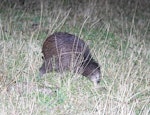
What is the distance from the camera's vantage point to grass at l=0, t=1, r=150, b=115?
4.27 metres

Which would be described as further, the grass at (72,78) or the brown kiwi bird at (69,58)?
the brown kiwi bird at (69,58)

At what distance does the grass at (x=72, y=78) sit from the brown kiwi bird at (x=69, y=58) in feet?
0.31

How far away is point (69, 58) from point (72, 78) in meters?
0.29

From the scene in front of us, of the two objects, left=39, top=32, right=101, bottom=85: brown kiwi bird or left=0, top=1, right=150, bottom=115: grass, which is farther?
left=39, top=32, right=101, bottom=85: brown kiwi bird

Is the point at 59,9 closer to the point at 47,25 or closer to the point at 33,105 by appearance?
the point at 47,25

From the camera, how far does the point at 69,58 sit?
5.15 metres

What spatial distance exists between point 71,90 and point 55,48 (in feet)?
2.40

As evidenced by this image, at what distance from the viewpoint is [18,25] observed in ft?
23.0

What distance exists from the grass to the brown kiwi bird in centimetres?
9

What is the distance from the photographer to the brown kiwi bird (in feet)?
16.6

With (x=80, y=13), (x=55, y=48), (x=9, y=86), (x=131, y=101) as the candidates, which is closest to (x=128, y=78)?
(x=131, y=101)

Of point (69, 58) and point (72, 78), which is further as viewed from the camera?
point (69, 58)

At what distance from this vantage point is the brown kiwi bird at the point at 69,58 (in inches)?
200

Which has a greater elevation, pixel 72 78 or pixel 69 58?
pixel 69 58
